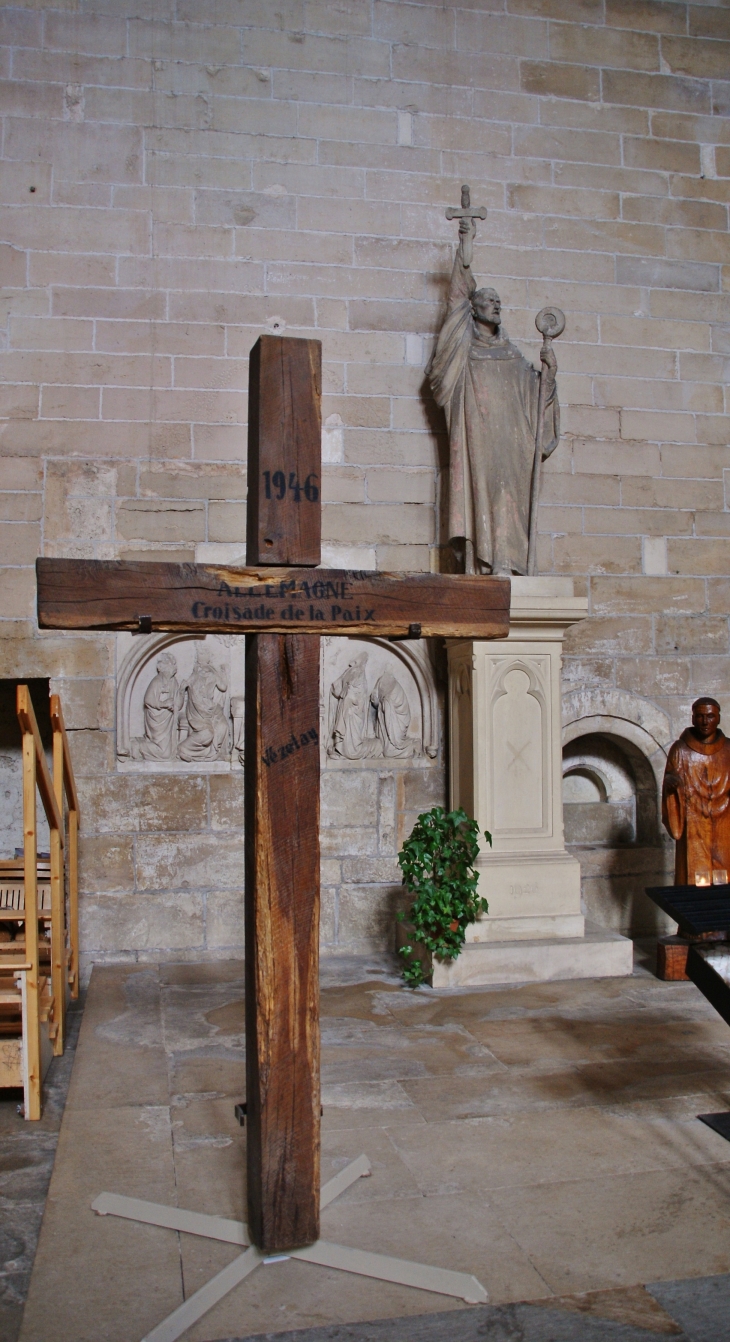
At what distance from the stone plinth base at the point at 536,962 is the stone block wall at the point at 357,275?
90cm

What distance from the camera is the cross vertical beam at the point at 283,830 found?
7.24ft

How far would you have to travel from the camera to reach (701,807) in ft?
16.3

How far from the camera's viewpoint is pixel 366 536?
559 centimetres

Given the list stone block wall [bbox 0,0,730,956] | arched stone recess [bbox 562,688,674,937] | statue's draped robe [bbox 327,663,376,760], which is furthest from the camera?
arched stone recess [bbox 562,688,674,937]

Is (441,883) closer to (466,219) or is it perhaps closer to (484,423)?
(484,423)

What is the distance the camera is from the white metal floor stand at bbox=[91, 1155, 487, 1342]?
2098 mm

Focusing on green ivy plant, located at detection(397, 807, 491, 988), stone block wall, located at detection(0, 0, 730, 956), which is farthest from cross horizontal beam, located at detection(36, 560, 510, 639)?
stone block wall, located at detection(0, 0, 730, 956)

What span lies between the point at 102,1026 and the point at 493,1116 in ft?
5.36

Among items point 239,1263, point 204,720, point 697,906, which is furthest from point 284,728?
point 204,720

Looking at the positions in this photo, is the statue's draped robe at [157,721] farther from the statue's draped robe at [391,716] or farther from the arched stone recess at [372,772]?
the statue's draped robe at [391,716]

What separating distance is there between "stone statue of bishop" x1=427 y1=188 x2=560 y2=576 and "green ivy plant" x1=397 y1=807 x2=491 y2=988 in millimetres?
1287

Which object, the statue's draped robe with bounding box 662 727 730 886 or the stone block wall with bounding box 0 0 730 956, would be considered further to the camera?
the stone block wall with bounding box 0 0 730 956

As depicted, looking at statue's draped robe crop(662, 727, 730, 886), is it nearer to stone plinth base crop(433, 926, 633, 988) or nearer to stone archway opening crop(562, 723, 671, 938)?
stone plinth base crop(433, 926, 633, 988)

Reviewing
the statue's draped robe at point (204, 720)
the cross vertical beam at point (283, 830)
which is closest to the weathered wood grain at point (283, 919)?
the cross vertical beam at point (283, 830)
